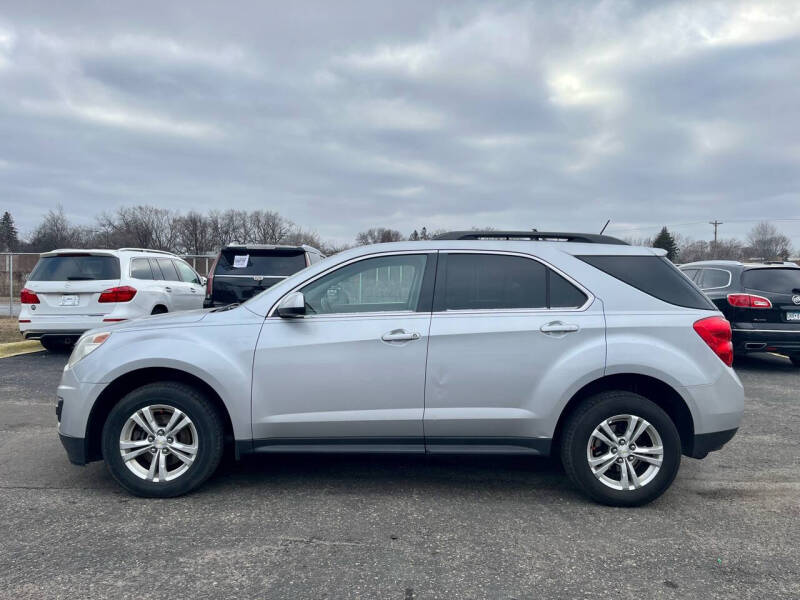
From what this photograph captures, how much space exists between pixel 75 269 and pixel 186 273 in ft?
8.35

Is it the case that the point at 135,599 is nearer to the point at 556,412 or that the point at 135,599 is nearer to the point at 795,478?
the point at 556,412

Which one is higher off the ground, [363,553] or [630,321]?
[630,321]

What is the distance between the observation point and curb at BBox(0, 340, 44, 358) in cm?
983

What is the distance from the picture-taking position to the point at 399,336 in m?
3.79

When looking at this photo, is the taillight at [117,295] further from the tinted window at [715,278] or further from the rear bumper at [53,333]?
the tinted window at [715,278]

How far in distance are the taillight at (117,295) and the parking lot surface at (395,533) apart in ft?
14.3

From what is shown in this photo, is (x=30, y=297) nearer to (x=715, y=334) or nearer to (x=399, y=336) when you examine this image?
(x=399, y=336)

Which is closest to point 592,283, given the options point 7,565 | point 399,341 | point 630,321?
point 630,321

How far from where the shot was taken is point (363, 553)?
3121mm

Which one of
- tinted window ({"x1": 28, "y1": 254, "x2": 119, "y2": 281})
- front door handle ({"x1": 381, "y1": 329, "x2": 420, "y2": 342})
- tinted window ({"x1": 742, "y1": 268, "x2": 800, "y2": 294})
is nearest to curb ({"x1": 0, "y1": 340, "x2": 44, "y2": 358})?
tinted window ({"x1": 28, "y1": 254, "x2": 119, "y2": 281})

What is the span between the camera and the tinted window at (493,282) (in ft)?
12.9

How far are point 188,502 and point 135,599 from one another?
114 cm

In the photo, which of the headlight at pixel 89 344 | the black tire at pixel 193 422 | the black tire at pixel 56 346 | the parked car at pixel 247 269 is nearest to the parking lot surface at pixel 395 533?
the black tire at pixel 193 422

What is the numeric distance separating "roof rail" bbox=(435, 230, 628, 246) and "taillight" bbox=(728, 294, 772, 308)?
19.1 feet
